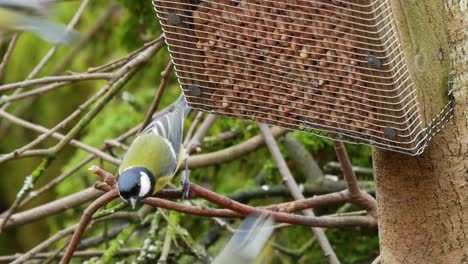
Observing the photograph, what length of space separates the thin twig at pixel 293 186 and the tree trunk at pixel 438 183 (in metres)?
0.64

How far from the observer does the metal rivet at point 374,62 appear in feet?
8.68

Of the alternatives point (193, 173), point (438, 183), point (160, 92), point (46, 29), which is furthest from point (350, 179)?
point (193, 173)

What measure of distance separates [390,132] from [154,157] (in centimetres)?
123

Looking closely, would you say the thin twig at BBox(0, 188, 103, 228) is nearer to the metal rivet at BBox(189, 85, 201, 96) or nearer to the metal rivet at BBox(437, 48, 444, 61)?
the metal rivet at BBox(189, 85, 201, 96)

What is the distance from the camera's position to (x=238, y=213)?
9.98ft

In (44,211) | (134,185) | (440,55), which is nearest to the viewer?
(440,55)

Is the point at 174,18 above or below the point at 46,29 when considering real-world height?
below

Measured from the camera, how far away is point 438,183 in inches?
113

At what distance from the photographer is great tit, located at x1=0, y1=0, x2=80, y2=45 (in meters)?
2.94

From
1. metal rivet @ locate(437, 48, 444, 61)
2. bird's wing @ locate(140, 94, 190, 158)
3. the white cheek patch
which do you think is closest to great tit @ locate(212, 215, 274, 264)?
the white cheek patch

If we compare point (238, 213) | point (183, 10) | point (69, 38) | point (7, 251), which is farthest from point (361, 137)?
point (7, 251)

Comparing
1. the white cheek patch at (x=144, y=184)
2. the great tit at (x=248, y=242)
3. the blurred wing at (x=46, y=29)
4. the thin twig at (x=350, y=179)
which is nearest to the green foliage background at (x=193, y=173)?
the blurred wing at (x=46, y=29)

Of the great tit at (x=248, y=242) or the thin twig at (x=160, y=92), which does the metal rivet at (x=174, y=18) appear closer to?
the thin twig at (x=160, y=92)

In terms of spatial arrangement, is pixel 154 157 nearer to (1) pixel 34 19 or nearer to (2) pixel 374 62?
Result: (1) pixel 34 19
